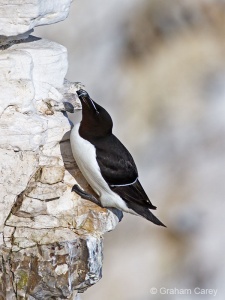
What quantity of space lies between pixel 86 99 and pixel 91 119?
0.30 feet

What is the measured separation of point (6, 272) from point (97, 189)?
55cm

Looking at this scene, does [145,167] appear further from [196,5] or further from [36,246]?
[36,246]

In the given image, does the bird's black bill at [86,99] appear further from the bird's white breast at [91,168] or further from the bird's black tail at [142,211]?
the bird's black tail at [142,211]

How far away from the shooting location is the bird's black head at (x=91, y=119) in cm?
460

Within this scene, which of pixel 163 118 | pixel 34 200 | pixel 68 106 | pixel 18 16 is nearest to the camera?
pixel 18 16

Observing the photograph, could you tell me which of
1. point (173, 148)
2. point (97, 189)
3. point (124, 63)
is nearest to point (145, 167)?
point (173, 148)

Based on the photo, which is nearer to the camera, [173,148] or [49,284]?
[49,284]

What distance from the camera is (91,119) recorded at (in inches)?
183

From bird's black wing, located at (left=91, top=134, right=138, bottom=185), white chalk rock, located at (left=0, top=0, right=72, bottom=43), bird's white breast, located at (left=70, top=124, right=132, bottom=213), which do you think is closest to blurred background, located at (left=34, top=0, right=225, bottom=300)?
bird's black wing, located at (left=91, top=134, right=138, bottom=185)

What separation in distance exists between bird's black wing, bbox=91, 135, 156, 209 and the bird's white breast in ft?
0.10

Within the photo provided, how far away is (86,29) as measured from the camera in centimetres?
724

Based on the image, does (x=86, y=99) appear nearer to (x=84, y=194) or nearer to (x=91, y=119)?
(x=91, y=119)

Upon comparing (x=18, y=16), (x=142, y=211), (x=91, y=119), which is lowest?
(x=142, y=211)

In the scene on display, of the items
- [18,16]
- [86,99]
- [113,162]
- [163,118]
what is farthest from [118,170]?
[163,118]
